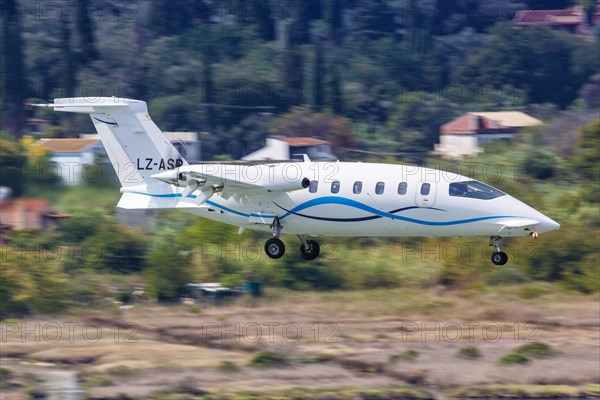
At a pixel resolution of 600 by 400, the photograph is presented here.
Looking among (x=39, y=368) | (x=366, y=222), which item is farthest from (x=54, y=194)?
(x=366, y=222)

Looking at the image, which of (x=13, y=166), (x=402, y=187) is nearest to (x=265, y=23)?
(x=13, y=166)

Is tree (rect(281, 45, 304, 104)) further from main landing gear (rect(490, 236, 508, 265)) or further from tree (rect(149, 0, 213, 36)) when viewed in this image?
main landing gear (rect(490, 236, 508, 265))

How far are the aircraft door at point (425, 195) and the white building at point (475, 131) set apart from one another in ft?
194

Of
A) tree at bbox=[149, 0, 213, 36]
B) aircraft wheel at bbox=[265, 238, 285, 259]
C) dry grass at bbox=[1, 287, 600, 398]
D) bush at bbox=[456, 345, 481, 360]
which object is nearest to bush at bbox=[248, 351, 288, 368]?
dry grass at bbox=[1, 287, 600, 398]

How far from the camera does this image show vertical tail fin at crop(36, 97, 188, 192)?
1278 inches

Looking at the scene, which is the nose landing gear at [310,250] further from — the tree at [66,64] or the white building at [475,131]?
the tree at [66,64]

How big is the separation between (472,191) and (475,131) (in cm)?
6374

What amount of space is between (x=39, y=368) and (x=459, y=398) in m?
19.3

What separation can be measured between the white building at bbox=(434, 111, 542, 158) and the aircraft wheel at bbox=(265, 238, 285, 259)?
5906 cm

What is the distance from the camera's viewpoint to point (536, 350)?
53406 mm

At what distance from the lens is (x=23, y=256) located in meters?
58.6

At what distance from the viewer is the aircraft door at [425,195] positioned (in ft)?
98.7

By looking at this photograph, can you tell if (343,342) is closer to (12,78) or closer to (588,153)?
(588,153)

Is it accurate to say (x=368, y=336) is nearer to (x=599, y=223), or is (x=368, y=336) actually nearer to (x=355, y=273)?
(x=355, y=273)
